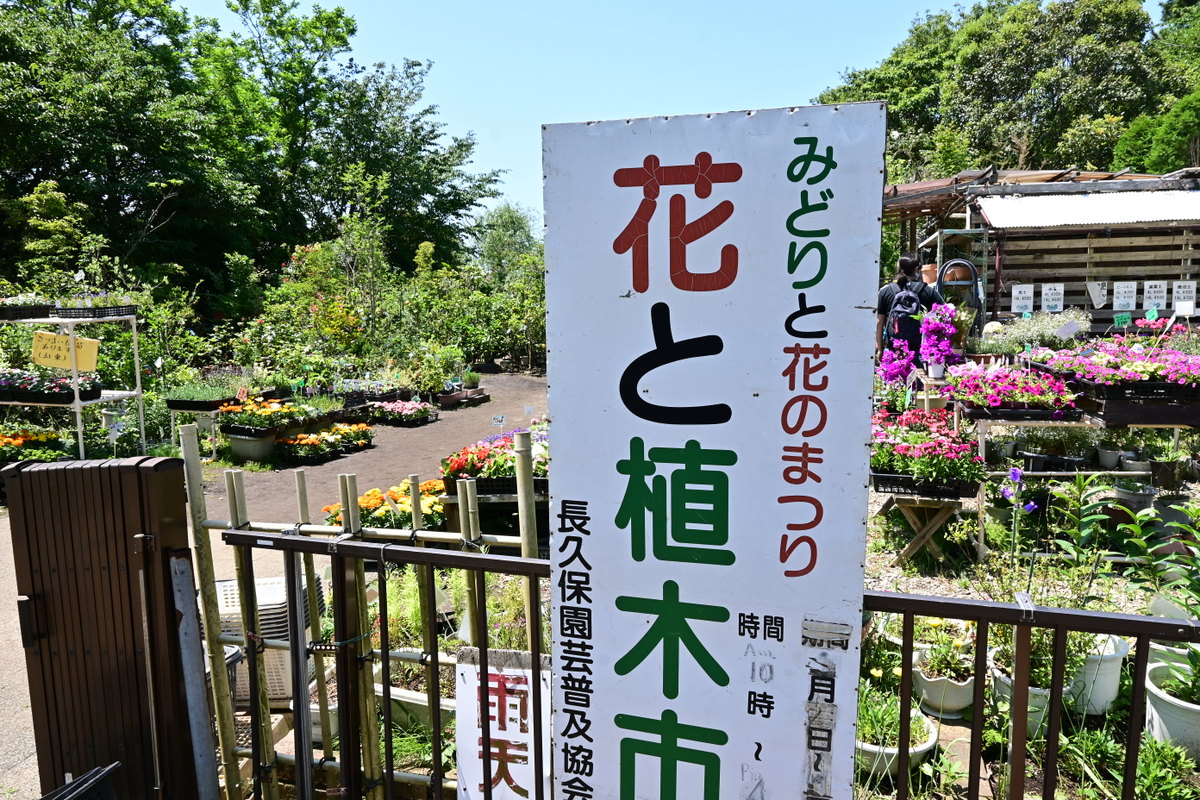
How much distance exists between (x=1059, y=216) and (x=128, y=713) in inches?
492

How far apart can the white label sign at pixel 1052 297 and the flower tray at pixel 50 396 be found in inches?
499

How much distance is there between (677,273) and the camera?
168cm

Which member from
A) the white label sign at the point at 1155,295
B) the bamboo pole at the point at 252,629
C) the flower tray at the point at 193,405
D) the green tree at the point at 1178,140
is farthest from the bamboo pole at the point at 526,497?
the green tree at the point at 1178,140

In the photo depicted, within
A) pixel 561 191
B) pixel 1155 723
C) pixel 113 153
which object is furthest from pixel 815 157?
pixel 113 153

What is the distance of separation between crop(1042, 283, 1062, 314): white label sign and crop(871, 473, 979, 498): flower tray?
28.3 ft

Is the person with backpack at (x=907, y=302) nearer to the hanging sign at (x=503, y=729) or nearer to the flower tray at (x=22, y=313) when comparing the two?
the hanging sign at (x=503, y=729)

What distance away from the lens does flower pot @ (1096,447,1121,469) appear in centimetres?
602

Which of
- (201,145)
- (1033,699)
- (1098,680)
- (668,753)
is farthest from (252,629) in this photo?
(201,145)

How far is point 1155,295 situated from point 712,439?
12.6m

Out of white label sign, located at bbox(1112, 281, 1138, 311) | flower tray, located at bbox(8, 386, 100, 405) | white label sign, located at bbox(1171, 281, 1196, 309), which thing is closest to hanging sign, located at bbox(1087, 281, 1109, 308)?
white label sign, located at bbox(1112, 281, 1138, 311)

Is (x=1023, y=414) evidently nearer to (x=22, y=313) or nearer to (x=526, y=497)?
(x=526, y=497)

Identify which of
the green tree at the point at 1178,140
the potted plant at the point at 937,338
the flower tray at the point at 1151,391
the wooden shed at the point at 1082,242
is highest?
the green tree at the point at 1178,140

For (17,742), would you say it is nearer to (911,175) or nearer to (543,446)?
(543,446)

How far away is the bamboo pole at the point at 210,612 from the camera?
256 centimetres
